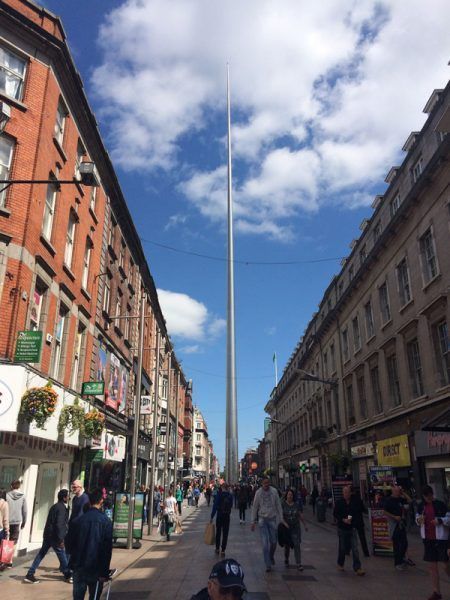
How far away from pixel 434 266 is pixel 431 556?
49.2ft

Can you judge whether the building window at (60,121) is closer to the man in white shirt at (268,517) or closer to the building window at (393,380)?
the man in white shirt at (268,517)

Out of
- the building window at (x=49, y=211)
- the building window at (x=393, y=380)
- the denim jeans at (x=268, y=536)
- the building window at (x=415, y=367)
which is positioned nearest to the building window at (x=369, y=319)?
the building window at (x=393, y=380)

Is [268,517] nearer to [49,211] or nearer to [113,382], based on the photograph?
[49,211]

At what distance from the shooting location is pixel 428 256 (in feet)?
71.3

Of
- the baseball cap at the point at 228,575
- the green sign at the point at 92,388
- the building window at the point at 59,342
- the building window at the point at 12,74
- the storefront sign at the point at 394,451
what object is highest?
the building window at the point at 12,74

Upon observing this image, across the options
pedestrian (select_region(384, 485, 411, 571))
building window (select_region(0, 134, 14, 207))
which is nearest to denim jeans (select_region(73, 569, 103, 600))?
pedestrian (select_region(384, 485, 411, 571))

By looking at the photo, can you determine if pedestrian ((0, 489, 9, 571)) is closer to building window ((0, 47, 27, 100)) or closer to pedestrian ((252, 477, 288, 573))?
pedestrian ((252, 477, 288, 573))

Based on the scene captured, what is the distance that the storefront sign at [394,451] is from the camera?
2252cm

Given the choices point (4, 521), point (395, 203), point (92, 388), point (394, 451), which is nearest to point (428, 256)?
point (395, 203)

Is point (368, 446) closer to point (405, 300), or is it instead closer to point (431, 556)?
point (405, 300)

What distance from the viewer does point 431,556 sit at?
8336mm

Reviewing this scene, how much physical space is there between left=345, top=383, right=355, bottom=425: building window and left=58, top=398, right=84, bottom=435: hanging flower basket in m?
21.0

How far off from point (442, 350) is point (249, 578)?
13.4 m

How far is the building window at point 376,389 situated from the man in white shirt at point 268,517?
18.0 meters
